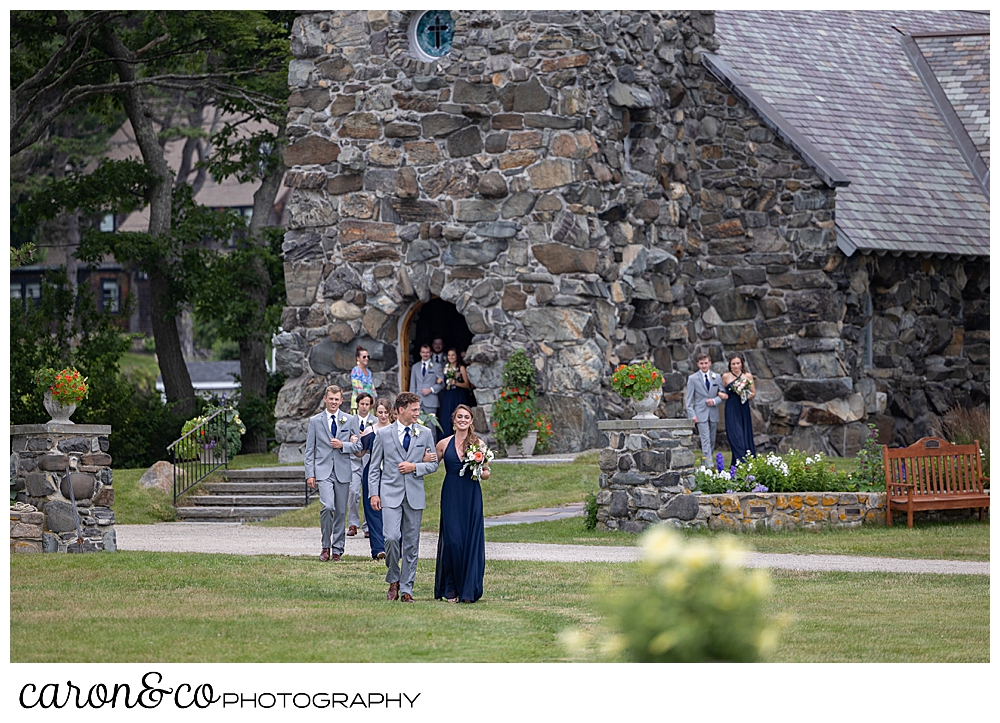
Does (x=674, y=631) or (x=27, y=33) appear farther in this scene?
(x=27, y=33)

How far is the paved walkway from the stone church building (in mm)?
4986

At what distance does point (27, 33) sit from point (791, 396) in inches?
602

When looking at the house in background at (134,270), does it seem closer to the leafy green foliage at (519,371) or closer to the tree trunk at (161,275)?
the tree trunk at (161,275)

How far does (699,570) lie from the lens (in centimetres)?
664

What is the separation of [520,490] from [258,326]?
40.6ft

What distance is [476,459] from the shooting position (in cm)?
1167

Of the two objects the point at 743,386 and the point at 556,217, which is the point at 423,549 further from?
the point at 556,217

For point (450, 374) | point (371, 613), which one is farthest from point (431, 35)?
point (371, 613)

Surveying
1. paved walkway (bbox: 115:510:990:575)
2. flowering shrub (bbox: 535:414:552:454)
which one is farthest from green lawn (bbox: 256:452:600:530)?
flowering shrub (bbox: 535:414:552:454)

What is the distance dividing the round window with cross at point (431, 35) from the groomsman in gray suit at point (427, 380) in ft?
15.2
